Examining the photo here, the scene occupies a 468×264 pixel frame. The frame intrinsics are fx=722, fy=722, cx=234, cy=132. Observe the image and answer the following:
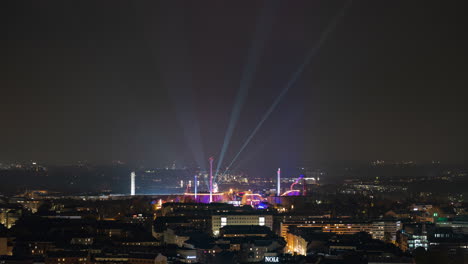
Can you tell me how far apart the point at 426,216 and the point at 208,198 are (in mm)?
18711

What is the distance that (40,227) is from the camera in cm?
2388

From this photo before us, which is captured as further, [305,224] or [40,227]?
[305,224]

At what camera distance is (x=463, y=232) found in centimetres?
2467

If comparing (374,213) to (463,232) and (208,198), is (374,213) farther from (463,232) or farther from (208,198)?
(208,198)

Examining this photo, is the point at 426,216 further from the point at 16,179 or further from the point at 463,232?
the point at 16,179

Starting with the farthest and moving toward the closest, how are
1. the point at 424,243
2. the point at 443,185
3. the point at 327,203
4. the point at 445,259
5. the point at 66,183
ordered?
the point at 66,183, the point at 443,185, the point at 327,203, the point at 424,243, the point at 445,259

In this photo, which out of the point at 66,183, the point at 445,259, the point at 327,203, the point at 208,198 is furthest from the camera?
the point at 66,183

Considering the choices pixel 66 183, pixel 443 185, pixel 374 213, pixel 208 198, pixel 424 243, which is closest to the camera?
pixel 424 243

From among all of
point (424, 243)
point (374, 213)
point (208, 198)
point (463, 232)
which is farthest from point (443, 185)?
point (424, 243)

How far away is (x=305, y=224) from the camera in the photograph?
2581 cm

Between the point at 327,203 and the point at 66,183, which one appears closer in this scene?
the point at 327,203

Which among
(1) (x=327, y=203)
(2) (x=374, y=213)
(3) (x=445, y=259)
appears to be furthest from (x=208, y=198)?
(3) (x=445, y=259)

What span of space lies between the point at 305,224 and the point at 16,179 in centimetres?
5020

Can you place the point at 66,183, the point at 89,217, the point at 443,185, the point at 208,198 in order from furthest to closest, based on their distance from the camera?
the point at 66,183 → the point at 443,185 → the point at 208,198 → the point at 89,217
